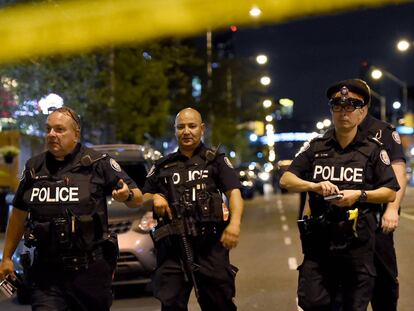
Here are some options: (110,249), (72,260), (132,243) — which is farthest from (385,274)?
(132,243)

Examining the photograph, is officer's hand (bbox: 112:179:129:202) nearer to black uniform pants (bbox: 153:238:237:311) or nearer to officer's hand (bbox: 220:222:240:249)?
black uniform pants (bbox: 153:238:237:311)

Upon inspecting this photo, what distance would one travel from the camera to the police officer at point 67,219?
196 inches

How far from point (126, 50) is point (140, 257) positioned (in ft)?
56.9

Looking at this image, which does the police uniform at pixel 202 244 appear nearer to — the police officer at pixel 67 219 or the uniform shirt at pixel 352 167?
the police officer at pixel 67 219

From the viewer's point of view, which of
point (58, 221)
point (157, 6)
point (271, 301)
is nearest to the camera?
point (58, 221)

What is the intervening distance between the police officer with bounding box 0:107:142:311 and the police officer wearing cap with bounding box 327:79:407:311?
1590mm

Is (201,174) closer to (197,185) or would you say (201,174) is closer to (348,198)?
(197,185)

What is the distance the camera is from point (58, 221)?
497 cm

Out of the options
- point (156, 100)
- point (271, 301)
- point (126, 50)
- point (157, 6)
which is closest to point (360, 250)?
point (271, 301)

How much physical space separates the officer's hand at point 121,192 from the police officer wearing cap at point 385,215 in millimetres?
1476

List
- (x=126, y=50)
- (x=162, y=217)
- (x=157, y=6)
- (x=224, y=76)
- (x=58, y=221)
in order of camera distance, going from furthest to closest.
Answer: (x=224, y=76) < (x=126, y=50) < (x=157, y=6) < (x=162, y=217) < (x=58, y=221)

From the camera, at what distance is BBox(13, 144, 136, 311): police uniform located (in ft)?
16.3

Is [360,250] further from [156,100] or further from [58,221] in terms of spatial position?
[156,100]

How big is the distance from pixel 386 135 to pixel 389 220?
0.68 m
